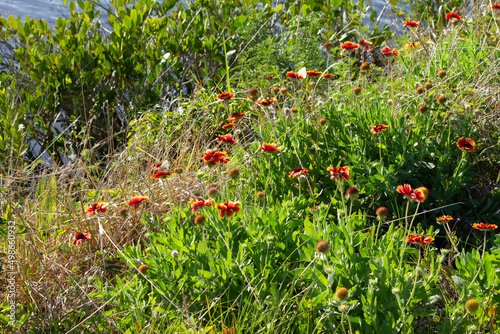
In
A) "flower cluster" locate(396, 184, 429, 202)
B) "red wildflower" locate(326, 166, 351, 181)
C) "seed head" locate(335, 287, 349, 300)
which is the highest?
"flower cluster" locate(396, 184, 429, 202)

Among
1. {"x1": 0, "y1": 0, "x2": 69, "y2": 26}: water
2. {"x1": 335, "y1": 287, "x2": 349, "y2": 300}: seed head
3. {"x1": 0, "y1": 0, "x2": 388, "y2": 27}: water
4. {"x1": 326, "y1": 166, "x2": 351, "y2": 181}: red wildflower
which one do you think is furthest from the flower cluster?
{"x1": 0, "y1": 0, "x2": 69, "y2": 26}: water

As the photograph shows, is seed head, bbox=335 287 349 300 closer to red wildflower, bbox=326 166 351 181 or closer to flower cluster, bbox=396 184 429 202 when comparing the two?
flower cluster, bbox=396 184 429 202

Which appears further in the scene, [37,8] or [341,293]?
[37,8]

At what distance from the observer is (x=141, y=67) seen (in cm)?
486

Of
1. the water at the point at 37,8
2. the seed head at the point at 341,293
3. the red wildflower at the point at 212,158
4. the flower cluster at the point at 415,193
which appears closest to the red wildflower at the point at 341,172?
the flower cluster at the point at 415,193

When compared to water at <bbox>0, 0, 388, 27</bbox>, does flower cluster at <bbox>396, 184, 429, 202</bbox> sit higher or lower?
higher

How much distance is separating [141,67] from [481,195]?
11.4ft

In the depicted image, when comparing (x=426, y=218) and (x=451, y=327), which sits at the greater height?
(x=451, y=327)

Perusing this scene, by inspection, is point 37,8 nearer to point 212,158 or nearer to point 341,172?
point 212,158

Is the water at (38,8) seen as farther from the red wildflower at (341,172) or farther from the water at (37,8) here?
the red wildflower at (341,172)

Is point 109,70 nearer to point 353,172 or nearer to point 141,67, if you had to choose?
point 141,67

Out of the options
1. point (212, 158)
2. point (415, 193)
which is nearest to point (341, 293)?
point (415, 193)

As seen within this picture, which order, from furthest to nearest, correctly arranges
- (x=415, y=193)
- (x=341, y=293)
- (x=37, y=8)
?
(x=37, y=8) → (x=415, y=193) → (x=341, y=293)

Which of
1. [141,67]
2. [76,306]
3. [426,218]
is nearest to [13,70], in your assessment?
[141,67]
